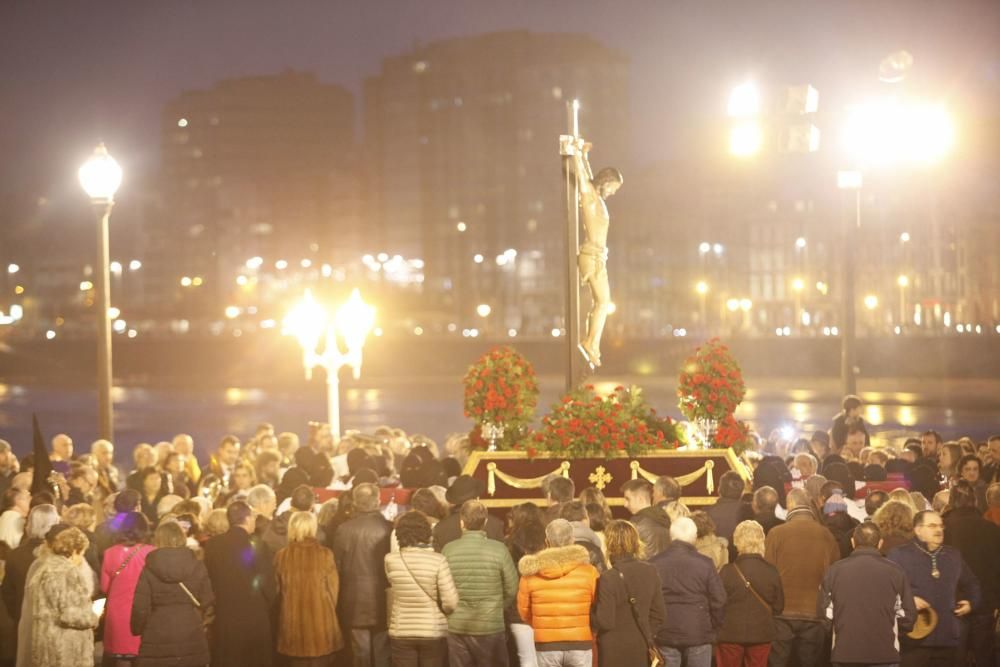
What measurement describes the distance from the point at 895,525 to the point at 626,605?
7.82ft

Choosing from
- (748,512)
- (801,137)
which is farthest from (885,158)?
(748,512)

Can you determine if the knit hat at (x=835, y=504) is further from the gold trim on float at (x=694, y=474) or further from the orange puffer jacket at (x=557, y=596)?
the gold trim on float at (x=694, y=474)

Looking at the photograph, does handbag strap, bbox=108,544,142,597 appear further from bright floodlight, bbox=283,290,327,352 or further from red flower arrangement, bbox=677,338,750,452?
bright floodlight, bbox=283,290,327,352

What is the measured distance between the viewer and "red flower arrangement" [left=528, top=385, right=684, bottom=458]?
591 inches

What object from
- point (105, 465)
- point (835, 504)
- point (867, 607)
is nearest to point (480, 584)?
point (867, 607)

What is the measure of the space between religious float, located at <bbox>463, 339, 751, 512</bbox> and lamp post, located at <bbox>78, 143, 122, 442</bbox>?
4.77 metres

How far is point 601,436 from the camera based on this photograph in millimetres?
14992

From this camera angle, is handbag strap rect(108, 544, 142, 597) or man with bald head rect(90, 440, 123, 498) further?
man with bald head rect(90, 440, 123, 498)

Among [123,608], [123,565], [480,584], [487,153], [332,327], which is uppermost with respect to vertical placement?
[487,153]

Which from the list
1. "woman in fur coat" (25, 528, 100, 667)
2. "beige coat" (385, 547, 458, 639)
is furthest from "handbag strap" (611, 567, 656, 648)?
"woman in fur coat" (25, 528, 100, 667)

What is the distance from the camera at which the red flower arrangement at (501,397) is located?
15.7 m

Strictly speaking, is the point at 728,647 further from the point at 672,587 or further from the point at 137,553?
the point at 137,553

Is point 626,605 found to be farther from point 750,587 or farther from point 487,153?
point 487,153

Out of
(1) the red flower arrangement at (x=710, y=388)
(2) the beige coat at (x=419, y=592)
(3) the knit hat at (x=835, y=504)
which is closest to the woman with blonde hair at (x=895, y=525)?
(3) the knit hat at (x=835, y=504)
